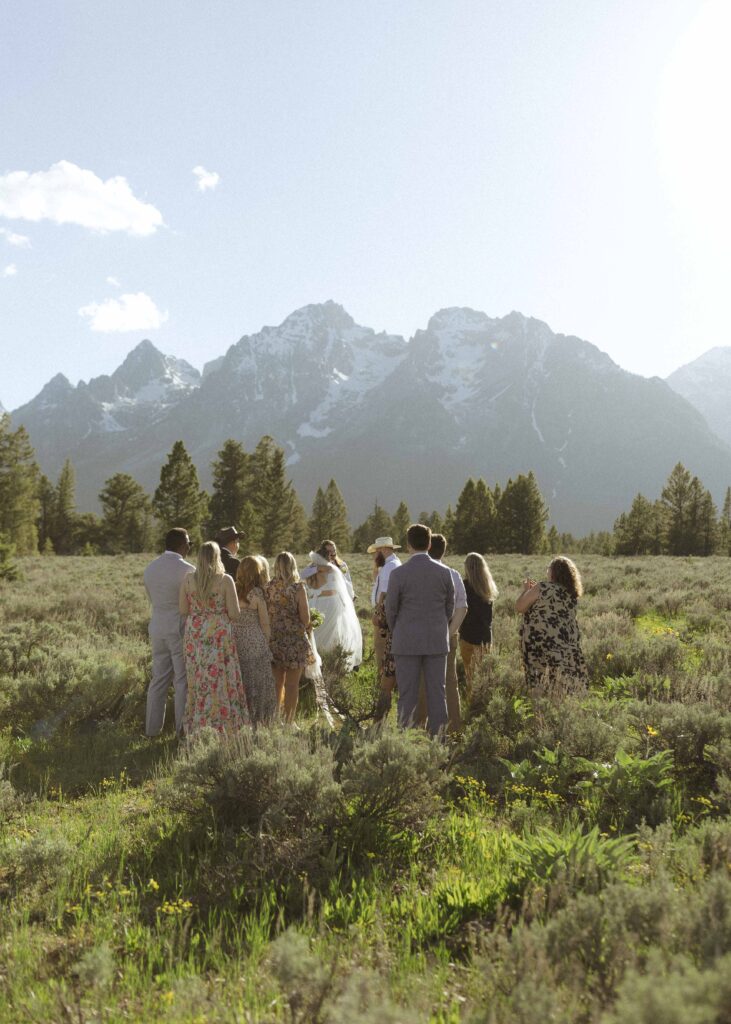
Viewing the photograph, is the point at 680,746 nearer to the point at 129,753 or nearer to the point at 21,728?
the point at 129,753

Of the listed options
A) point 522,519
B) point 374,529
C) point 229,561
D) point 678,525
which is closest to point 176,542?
point 229,561

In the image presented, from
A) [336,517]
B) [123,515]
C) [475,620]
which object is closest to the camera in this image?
[475,620]

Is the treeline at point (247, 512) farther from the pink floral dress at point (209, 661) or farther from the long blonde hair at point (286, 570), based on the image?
the pink floral dress at point (209, 661)

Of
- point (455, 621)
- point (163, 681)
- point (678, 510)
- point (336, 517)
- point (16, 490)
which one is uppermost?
point (16, 490)

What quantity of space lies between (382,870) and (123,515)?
61.2m

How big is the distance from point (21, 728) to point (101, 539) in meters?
60.2

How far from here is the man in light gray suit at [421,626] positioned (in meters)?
6.18

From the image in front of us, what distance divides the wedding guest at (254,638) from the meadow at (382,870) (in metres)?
1.16

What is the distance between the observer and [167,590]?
712 centimetres

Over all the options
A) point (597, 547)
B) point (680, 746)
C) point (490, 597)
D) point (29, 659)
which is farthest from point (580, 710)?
point (597, 547)

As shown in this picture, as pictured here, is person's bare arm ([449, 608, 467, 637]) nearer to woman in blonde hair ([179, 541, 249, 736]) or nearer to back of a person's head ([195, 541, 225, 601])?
woman in blonde hair ([179, 541, 249, 736])

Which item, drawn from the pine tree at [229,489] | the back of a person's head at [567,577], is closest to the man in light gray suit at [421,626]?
the back of a person's head at [567,577]

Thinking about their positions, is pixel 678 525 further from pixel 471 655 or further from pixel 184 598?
pixel 184 598

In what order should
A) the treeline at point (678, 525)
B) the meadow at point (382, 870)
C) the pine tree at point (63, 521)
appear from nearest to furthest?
1. the meadow at point (382, 870)
2. the treeline at point (678, 525)
3. the pine tree at point (63, 521)
